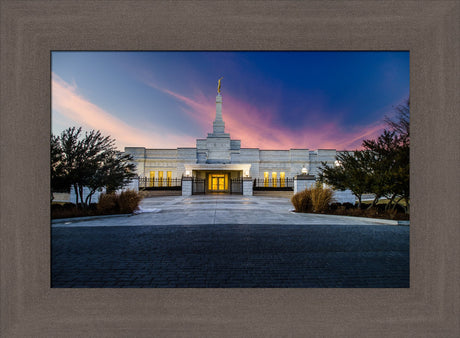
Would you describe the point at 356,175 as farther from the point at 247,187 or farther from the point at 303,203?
the point at 247,187

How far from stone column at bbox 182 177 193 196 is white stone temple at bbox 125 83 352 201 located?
10743 millimetres

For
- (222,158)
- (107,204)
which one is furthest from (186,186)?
(107,204)

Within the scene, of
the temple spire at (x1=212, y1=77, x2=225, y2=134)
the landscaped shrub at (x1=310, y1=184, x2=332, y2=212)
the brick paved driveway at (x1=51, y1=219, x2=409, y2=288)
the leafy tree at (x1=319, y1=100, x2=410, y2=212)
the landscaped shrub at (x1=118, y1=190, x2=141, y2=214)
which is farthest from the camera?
the temple spire at (x1=212, y1=77, x2=225, y2=134)

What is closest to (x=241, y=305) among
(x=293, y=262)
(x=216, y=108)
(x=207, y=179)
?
(x=293, y=262)

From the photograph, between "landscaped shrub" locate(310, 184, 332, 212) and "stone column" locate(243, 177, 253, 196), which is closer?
"landscaped shrub" locate(310, 184, 332, 212)

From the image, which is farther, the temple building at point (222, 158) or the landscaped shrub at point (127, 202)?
the temple building at point (222, 158)

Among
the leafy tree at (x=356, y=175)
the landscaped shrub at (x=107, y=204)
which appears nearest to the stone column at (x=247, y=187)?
the leafy tree at (x=356, y=175)

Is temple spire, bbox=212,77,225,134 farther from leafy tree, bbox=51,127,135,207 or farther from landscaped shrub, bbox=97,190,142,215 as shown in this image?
landscaped shrub, bbox=97,190,142,215

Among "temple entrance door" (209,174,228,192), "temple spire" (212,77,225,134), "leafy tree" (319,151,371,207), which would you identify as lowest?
"temple entrance door" (209,174,228,192)

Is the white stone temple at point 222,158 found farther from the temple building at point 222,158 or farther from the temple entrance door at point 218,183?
the temple entrance door at point 218,183

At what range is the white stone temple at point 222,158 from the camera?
35.4m

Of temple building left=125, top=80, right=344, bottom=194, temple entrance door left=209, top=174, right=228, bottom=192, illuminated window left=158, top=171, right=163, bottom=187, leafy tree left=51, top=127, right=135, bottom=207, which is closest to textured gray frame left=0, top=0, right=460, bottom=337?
leafy tree left=51, top=127, right=135, bottom=207

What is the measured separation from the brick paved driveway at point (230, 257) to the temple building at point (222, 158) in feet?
94.1

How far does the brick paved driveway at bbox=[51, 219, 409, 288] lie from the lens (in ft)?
11.2
